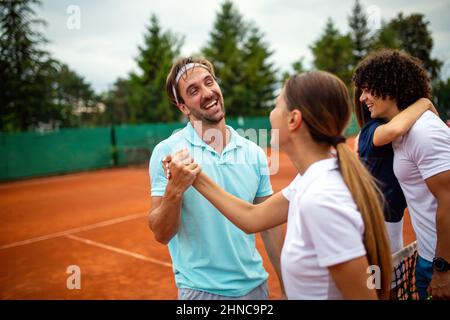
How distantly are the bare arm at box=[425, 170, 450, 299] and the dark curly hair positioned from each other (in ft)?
1.80

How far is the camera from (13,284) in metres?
5.62

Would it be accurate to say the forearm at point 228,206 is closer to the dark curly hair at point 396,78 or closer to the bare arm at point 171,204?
the bare arm at point 171,204

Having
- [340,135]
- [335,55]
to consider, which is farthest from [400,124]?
[335,55]

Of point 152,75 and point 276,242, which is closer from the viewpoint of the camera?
point 276,242

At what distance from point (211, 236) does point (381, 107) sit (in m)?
1.35

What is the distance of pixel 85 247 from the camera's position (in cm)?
738

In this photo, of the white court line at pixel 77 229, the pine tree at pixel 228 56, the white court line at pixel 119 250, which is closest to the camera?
the white court line at pixel 119 250

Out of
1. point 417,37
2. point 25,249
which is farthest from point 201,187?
point 417,37

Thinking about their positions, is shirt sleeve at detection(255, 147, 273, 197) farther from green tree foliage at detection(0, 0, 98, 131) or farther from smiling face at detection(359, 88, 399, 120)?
green tree foliage at detection(0, 0, 98, 131)

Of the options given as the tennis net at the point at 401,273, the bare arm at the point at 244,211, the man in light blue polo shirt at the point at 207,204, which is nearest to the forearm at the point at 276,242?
the man in light blue polo shirt at the point at 207,204

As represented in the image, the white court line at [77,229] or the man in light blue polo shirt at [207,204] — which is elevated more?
the man in light blue polo shirt at [207,204]

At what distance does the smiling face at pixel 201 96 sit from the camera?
8.31 feet

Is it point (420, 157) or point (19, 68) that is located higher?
point (19, 68)

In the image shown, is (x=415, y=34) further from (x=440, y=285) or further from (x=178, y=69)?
(x=440, y=285)
